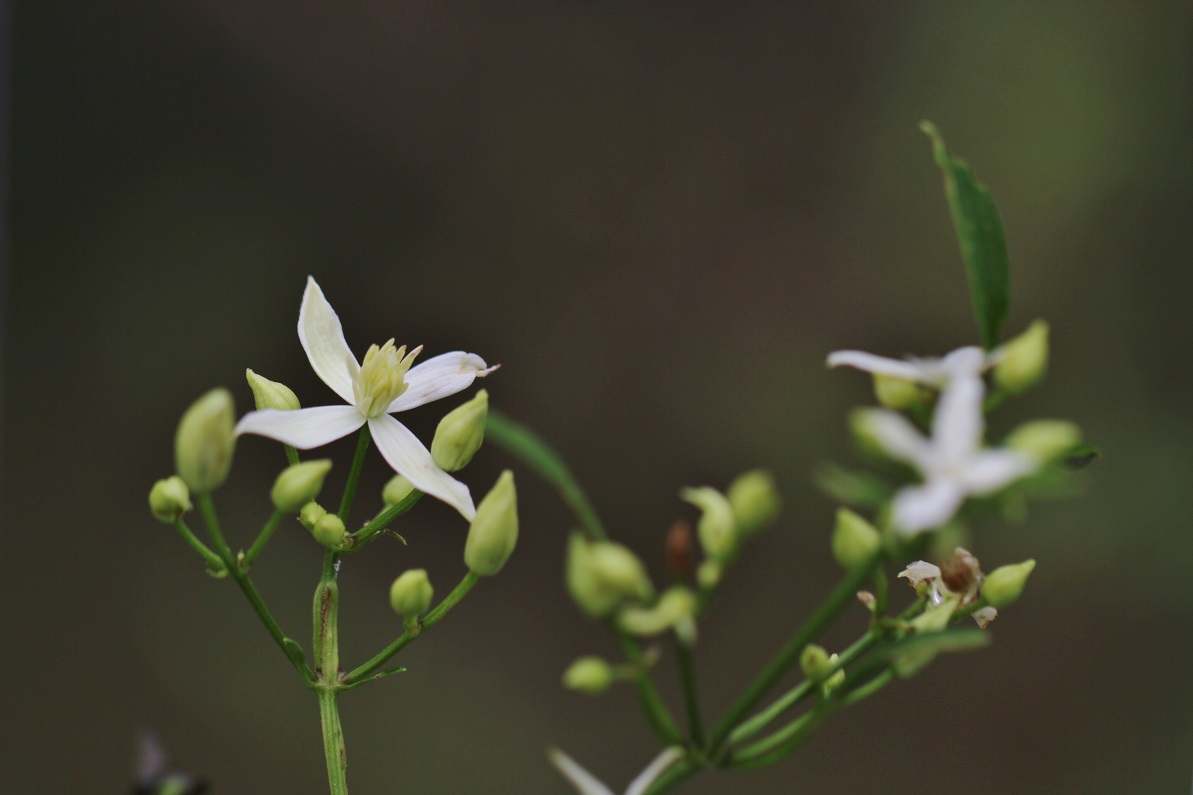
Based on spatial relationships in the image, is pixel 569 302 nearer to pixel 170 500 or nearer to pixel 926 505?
pixel 170 500

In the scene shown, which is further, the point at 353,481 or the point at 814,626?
the point at 353,481

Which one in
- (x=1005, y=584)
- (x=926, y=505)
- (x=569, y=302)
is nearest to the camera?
(x=926, y=505)

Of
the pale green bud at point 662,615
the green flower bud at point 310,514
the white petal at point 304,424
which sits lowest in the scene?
the pale green bud at point 662,615

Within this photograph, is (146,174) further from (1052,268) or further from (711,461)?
(1052,268)

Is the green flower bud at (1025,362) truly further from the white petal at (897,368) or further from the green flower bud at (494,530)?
the green flower bud at (494,530)

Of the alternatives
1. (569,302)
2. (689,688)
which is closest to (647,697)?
(689,688)

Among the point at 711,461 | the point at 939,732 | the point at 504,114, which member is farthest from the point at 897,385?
the point at 939,732

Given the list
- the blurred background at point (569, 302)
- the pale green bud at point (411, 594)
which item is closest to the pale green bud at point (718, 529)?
the pale green bud at point (411, 594)

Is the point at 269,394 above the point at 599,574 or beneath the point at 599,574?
above
